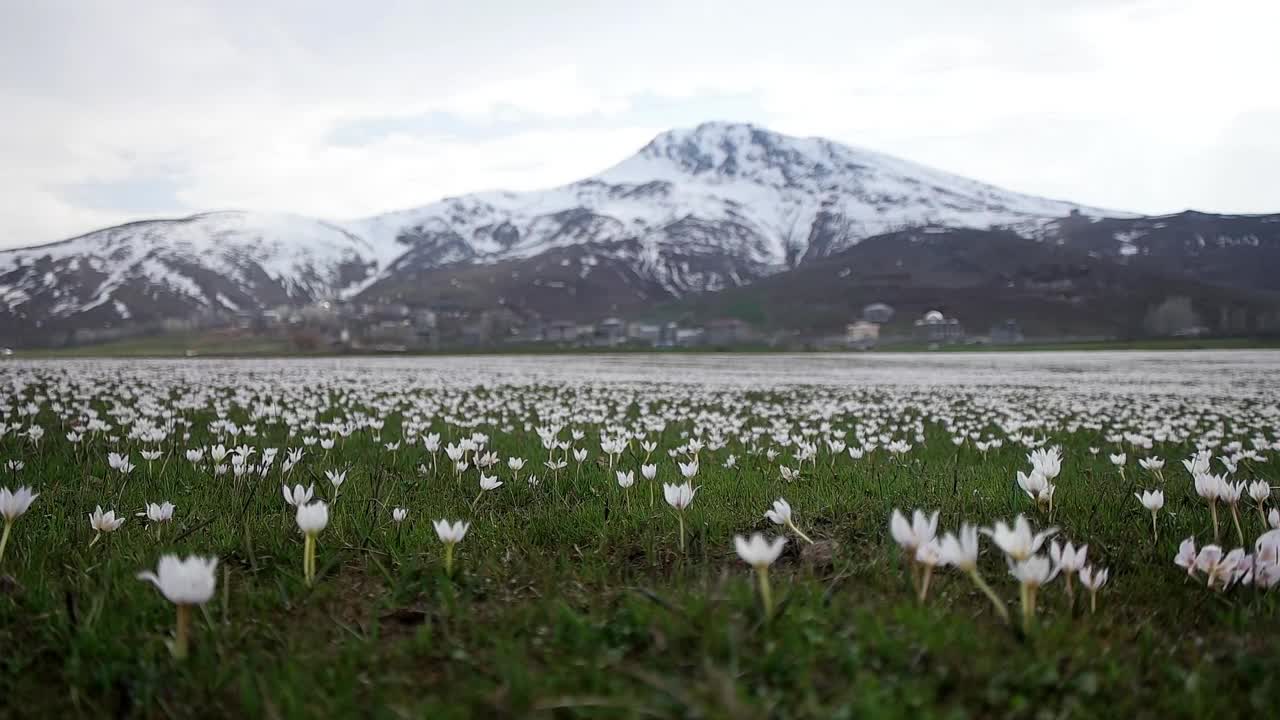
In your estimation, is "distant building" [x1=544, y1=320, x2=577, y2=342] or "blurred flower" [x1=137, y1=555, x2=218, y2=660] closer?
"blurred flower" [x1=137, y1=555, x2=218, y2=660]

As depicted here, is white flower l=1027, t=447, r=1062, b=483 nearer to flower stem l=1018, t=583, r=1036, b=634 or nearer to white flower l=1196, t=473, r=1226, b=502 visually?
white flower l=1196, t=473, r=1226, b=502

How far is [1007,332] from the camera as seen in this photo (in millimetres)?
164000

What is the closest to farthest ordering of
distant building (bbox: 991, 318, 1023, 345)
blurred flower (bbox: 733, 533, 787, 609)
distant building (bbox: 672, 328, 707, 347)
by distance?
blurred flower (bbox: 733, 533, 787, 609), distant building (bbox: 991, 318, 1023, 345), distant building (bbox: 672, 328, 707, 347)

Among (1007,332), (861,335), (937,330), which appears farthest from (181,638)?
(937,330)

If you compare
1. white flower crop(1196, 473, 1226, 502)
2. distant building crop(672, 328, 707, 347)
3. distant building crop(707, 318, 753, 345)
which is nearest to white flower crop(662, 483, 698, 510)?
white flower crop(1196, 473, 1226, 502)

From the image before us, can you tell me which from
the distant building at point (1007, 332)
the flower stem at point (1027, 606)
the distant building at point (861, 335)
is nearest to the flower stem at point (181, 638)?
the flower stem at point (1027, 606)

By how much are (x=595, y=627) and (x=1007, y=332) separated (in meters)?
186

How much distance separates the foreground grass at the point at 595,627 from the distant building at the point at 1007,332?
16523 cm

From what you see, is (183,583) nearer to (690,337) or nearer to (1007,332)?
(690,337)

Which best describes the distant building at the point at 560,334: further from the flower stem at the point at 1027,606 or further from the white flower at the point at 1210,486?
the flower stem at the point at 1027,606

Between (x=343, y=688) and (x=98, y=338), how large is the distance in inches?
9680

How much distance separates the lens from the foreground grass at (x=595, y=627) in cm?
203

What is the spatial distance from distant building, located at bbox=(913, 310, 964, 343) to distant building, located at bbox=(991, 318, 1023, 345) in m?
7.83

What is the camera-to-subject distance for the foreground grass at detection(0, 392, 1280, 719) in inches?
80.0
